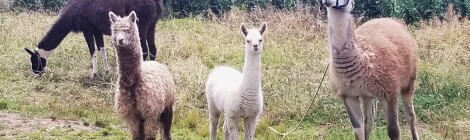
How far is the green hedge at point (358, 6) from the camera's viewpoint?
1452 centimetres

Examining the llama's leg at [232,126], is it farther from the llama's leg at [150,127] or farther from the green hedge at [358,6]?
the green hedge at [358,6]

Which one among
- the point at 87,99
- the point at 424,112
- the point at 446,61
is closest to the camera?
the point at 424,112

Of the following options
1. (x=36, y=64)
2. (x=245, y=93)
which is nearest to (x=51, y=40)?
(x=36, y=64)

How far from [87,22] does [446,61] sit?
4.96 metres

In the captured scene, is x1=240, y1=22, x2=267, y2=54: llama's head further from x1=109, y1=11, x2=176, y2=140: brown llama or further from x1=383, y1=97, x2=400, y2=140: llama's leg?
x1=383, y1=97, x2=400, y2=140: llama's leg

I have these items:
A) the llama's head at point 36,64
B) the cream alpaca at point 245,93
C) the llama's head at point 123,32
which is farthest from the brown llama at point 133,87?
the llama's head at point 36,64

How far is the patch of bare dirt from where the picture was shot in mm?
7348

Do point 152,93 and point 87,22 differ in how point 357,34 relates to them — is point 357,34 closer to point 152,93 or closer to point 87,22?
point 152,93

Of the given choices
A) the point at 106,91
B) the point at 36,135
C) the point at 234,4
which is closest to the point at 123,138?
the point at 36,135

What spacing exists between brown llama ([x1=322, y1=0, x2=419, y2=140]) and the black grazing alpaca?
429 centimetres

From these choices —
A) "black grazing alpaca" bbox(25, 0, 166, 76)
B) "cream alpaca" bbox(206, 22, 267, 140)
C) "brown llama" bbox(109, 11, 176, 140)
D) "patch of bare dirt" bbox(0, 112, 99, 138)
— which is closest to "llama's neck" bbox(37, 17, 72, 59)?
"black grazing alpaca" bbox(25, 0, 166, 76)

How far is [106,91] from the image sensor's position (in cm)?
905

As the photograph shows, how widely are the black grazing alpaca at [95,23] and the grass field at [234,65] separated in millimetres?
284

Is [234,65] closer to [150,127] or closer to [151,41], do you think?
[151,41]
